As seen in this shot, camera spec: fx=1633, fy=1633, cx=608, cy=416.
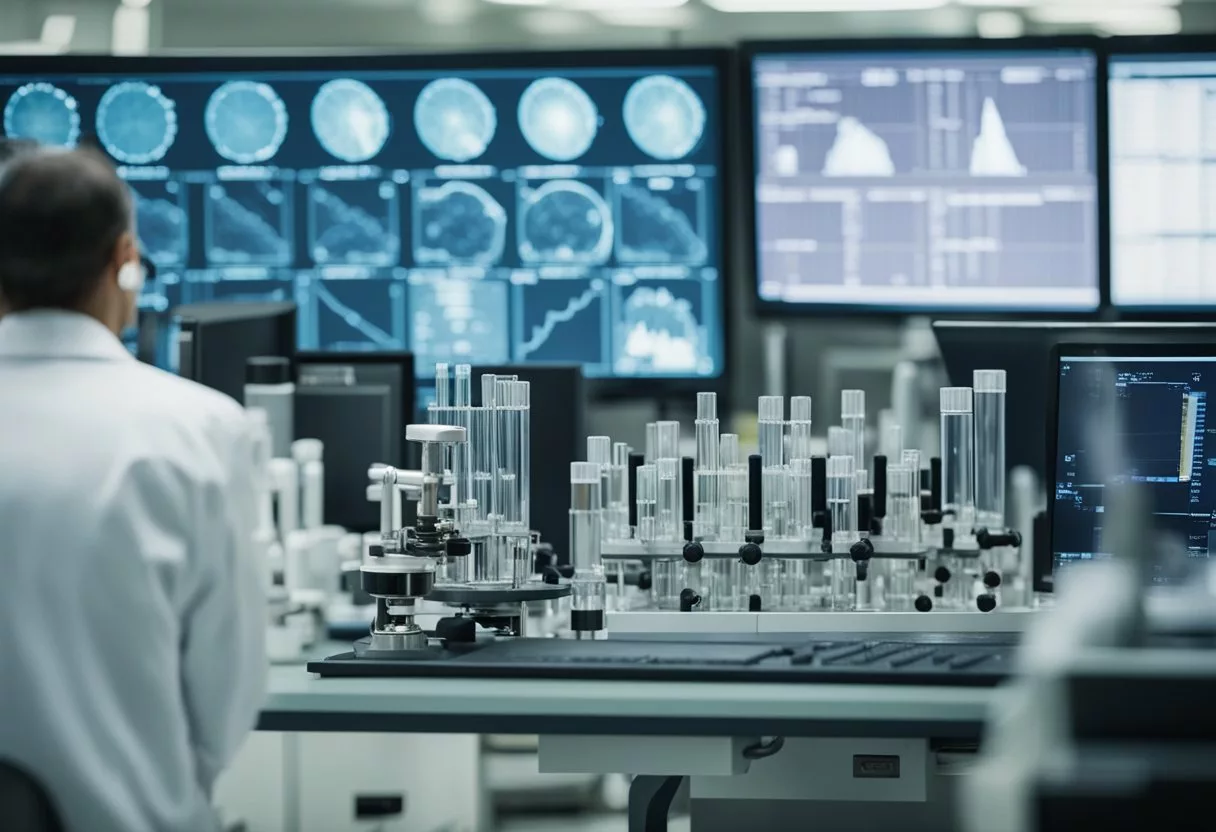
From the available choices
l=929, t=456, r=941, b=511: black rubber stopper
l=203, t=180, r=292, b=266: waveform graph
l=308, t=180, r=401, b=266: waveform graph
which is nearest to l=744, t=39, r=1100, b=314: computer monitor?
l=308, t=180, r=401, b=266: waveform graph

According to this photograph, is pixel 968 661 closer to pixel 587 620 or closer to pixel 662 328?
pixel 587 620

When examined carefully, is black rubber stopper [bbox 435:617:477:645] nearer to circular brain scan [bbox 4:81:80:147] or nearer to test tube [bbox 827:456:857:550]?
test tube [bbox 827:456:857:550]

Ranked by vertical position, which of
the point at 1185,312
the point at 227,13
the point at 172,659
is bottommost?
the point at 172,659

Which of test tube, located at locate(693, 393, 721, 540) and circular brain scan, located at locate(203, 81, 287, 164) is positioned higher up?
circular brain scan, located at locate(203, 81, 287, 164)

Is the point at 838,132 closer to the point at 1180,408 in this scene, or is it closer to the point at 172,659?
the point at 1180,408

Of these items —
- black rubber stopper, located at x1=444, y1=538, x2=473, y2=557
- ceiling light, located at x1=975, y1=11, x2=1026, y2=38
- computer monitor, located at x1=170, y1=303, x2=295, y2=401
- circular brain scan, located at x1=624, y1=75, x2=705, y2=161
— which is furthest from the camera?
ceiling light, located at x1=975, y1=11, x2=1026, y2=38

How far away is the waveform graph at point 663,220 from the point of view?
14.0ft

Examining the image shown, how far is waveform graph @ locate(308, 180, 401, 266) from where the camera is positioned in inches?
173

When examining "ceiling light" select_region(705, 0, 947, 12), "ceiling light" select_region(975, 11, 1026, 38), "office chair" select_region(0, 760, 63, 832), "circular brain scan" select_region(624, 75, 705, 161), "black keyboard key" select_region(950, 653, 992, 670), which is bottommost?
"office chair" select_region(0, 760, 63, 832)

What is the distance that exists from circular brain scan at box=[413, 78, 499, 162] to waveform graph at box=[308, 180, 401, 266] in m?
0.19

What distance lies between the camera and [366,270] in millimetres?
4402

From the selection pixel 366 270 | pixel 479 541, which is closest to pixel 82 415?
pixel 479 541

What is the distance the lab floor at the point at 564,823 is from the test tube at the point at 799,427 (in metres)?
0.90

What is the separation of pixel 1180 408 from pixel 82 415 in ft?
4.99
